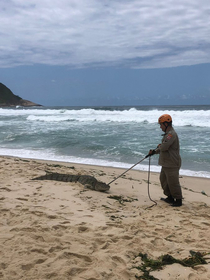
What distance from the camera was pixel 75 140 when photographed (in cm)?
1479

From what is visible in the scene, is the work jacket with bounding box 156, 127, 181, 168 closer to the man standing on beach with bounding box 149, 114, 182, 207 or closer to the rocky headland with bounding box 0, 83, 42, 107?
the man standing on beach with bounding box 149, 114, 182, 207

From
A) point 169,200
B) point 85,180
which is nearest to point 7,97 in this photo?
point 85,180

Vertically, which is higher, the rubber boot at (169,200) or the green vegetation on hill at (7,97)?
the green vegetation on hill at (7,97)

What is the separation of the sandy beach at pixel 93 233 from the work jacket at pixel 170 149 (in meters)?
0.83

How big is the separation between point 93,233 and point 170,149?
97.5 inches

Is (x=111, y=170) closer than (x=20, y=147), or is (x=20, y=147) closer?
(x=111, y=170)

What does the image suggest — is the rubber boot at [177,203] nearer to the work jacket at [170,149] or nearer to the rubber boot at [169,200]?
the rubber boot at [169,200]

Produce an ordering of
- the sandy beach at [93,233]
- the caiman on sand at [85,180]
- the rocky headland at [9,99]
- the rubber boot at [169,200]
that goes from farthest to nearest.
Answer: the rocky headland at [9,99], the caiman on sand at [85,180], the rubber boot at [169,200], the sandy beach at [93,233]

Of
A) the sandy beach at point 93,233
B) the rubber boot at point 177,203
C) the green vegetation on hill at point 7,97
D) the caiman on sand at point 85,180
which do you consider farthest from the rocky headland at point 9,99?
the rubber boot at point 177,203

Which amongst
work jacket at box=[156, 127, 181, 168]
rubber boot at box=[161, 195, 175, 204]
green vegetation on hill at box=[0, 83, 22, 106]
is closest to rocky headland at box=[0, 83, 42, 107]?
green vegetation on hill at box=[0, 83, 22, 106]

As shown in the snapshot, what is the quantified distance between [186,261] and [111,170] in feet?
19.2

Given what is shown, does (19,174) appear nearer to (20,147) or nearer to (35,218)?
(35,218)

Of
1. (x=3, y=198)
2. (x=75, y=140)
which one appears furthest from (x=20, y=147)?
(x=3, y=198)

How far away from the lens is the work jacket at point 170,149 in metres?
5.15
